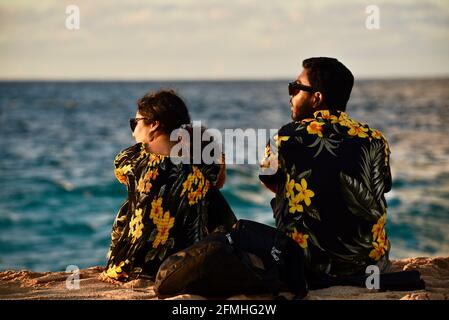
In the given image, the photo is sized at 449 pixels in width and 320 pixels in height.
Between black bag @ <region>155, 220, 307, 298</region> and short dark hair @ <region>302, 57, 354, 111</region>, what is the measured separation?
0.84 m

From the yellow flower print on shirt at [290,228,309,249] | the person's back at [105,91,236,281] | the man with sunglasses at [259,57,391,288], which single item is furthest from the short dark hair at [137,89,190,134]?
the yellow flower print on shirt at [290,228,309,249]

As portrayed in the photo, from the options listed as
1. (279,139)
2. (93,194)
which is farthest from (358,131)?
(93,194)

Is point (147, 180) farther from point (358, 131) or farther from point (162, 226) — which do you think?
point (358, 131)

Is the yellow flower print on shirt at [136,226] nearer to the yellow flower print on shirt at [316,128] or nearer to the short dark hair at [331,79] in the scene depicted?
the yellow flower print on shirt at [316,128]

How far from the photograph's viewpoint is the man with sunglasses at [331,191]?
A: 12.4 ft

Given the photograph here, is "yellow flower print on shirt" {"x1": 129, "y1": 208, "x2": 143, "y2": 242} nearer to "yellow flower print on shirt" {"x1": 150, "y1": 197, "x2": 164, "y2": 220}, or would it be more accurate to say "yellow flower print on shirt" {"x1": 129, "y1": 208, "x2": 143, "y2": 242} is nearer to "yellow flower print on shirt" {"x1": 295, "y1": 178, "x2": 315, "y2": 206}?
"yellow flower print on shirt" {"x1": 150, "y1": 197, "x2": 164, "y2": 220}

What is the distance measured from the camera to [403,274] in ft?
12.7

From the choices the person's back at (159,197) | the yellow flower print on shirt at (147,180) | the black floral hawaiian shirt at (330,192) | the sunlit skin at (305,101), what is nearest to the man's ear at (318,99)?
the sunlit skin at (305,101)

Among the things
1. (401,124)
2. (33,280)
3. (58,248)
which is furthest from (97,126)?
(33,280)

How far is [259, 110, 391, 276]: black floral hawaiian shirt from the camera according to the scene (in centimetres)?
377

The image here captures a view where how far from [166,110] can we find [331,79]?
95cm
